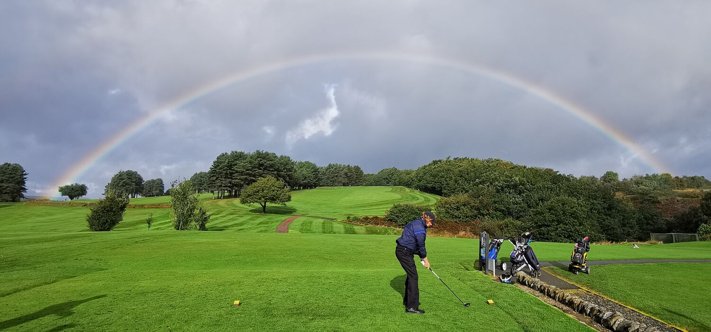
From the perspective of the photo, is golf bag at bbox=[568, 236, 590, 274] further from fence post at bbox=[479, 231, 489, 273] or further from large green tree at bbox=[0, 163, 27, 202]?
large green tree at bbox=[0, 163, 27, 202]

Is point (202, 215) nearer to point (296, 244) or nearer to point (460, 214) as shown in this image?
point (296, 244)

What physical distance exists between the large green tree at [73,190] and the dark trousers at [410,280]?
224 m

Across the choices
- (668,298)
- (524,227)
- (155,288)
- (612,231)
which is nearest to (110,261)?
(155,288)

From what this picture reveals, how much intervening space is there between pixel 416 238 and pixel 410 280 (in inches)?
45.7

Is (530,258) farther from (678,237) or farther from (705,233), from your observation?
(705,233)

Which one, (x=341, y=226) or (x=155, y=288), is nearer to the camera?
(x=155, y=288)

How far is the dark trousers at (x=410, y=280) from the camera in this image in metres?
11.2

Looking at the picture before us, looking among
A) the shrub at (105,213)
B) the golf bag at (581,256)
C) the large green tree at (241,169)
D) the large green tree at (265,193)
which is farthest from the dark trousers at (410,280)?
the large green tree at (241,169)

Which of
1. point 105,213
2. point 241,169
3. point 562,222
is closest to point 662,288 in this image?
point 105,213

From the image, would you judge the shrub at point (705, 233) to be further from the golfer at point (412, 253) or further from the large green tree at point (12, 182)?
the large green tree at point (12, 182)

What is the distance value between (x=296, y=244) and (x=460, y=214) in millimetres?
48760

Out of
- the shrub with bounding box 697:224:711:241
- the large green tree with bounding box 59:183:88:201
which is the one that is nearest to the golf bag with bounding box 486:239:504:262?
the shrub with bounding box 697:224:711:241

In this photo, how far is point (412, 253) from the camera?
11.8 m

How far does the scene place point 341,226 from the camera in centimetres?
6075
